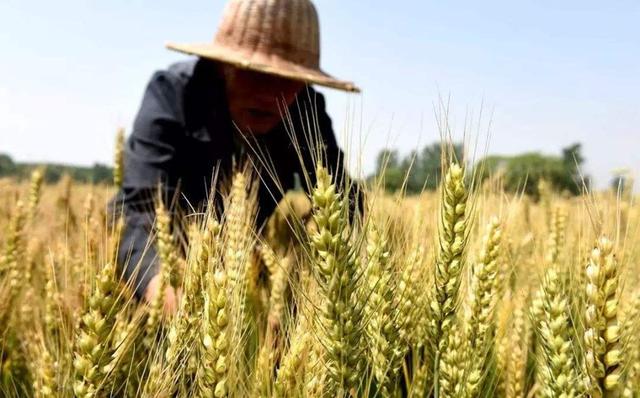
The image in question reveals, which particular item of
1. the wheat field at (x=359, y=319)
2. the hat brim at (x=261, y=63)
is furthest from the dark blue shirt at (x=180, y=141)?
the wheat field at (x=359, y=319)

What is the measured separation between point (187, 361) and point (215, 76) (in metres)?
1.72

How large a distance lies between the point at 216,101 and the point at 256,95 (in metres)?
0.32

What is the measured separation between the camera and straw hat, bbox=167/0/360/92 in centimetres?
211

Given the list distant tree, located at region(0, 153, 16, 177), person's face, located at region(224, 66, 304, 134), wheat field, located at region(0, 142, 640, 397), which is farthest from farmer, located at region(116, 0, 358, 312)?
distant tree, located at region(0, 153, 16, 177)

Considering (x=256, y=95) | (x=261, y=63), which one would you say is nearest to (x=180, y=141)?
(x=256, y=95)

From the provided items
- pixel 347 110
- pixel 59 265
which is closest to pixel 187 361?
pixel 347 110

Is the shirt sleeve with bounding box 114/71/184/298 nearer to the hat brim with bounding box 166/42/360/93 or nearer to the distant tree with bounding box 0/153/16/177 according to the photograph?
the hat brim with bounding box 166/42/360/93

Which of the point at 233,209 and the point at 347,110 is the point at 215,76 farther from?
the point at 347,110

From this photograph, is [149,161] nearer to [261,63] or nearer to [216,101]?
[216,101]

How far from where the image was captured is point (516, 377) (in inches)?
47.5

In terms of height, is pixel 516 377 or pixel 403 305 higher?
pixel 403 305

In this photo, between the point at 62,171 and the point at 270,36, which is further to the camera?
the point at 62,171

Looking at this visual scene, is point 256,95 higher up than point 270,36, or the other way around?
point 270,36

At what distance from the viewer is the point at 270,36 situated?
84.4 inches
